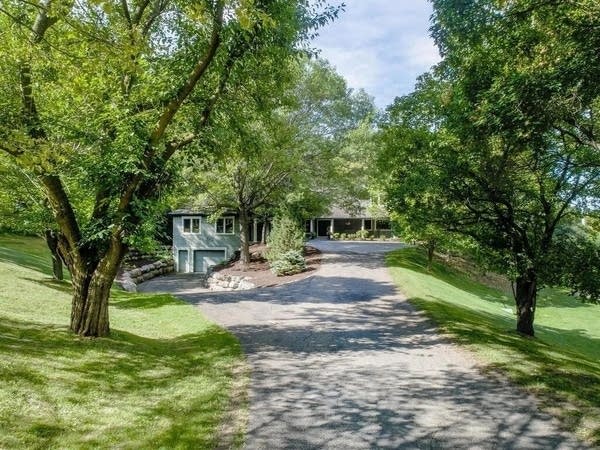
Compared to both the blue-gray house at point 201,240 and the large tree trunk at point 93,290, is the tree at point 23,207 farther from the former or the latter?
the blue-gray house at point 201,240

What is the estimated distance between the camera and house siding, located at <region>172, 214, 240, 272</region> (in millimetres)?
37625

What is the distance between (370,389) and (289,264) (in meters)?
17.1

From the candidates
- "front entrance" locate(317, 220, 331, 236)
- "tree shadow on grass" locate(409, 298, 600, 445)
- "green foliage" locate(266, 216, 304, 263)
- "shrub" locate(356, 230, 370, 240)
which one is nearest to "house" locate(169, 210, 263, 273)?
"green foliage" locate(266, 216, 304, 263)

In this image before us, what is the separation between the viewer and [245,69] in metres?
10.6

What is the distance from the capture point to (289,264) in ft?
81.4

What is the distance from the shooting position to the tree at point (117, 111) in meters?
9.08

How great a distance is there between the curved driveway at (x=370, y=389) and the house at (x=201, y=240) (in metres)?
22.5

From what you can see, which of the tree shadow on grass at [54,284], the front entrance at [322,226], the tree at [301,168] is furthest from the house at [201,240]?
the front entrance at [322,226]

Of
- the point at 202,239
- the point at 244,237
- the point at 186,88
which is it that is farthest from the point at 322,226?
the point at 186,88

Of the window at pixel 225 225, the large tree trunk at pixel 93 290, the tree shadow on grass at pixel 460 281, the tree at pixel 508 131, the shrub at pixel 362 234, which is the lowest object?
the tree shadow on grass at pixel 460 281

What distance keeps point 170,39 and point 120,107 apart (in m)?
2.88

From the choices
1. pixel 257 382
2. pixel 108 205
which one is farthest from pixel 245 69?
pixel 257 382

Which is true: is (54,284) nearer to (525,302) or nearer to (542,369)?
(525,302)

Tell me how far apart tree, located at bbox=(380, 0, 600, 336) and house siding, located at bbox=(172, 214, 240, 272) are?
2590cm
